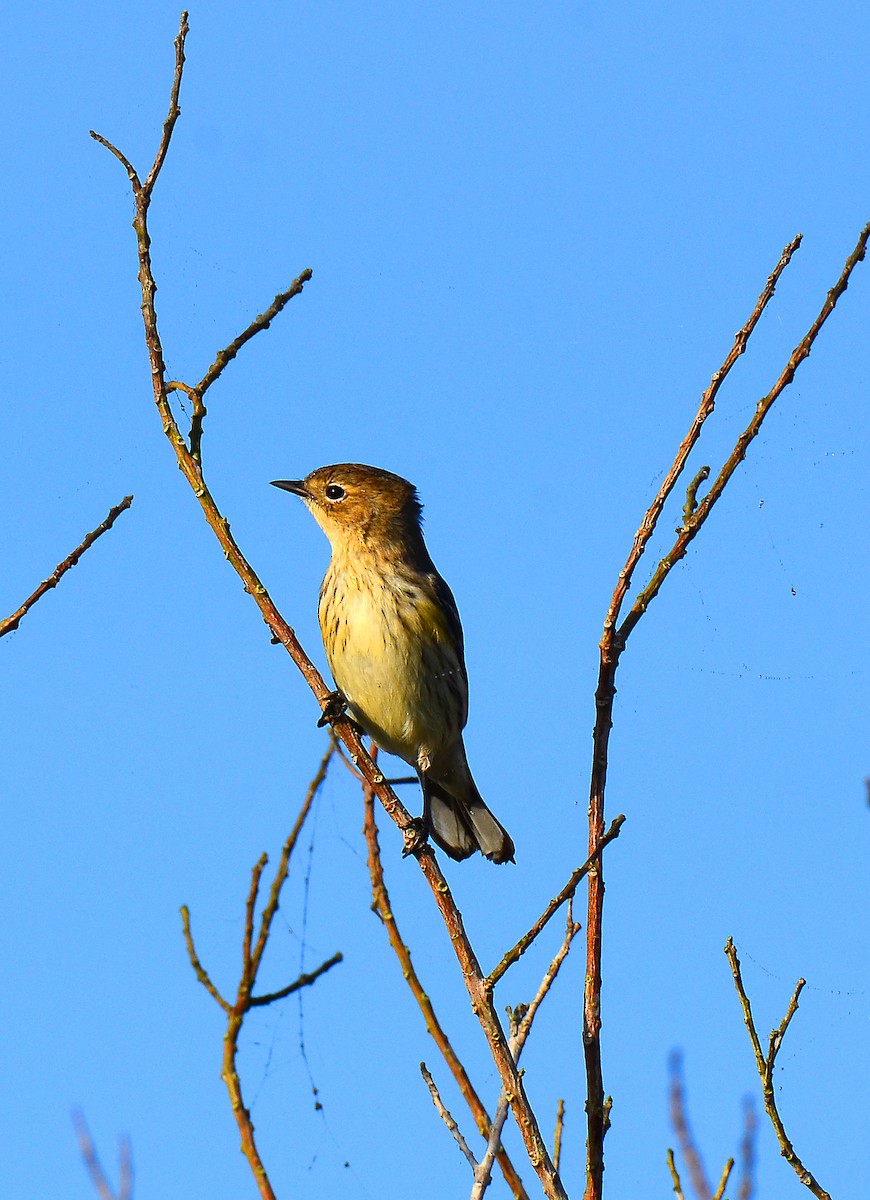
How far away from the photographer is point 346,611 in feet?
24.4

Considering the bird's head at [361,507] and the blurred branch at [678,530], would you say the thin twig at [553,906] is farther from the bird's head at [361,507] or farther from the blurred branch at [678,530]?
the bird's head at [361,507]

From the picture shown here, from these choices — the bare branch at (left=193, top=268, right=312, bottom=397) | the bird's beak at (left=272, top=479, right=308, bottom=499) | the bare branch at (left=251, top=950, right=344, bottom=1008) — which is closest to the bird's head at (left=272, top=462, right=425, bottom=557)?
the bird's beak at (left=272, top=479, right=308, bottom=499)

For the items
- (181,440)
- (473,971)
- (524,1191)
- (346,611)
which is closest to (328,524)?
(346,611)

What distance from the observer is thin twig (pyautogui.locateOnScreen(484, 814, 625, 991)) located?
341 cm

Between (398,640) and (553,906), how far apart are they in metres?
3.94

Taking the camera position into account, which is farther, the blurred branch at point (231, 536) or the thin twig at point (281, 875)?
the blurred branch at point (231, 536)

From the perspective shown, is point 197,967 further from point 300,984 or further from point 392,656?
point 392,656

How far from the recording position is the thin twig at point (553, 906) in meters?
3.41

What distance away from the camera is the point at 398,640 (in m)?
7.31

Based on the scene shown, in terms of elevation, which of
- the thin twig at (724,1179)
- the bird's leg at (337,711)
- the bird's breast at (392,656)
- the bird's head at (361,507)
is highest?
the bird's head at (361,507)

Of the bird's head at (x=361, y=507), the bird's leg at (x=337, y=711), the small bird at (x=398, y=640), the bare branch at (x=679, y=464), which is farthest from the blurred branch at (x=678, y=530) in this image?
the bird's head at (x=361, y=507)

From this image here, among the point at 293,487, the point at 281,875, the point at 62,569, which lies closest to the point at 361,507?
the point at 293,487

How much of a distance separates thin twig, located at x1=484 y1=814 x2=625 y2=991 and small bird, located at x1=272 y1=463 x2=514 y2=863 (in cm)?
345

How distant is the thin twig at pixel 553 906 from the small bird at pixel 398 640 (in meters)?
3.45
